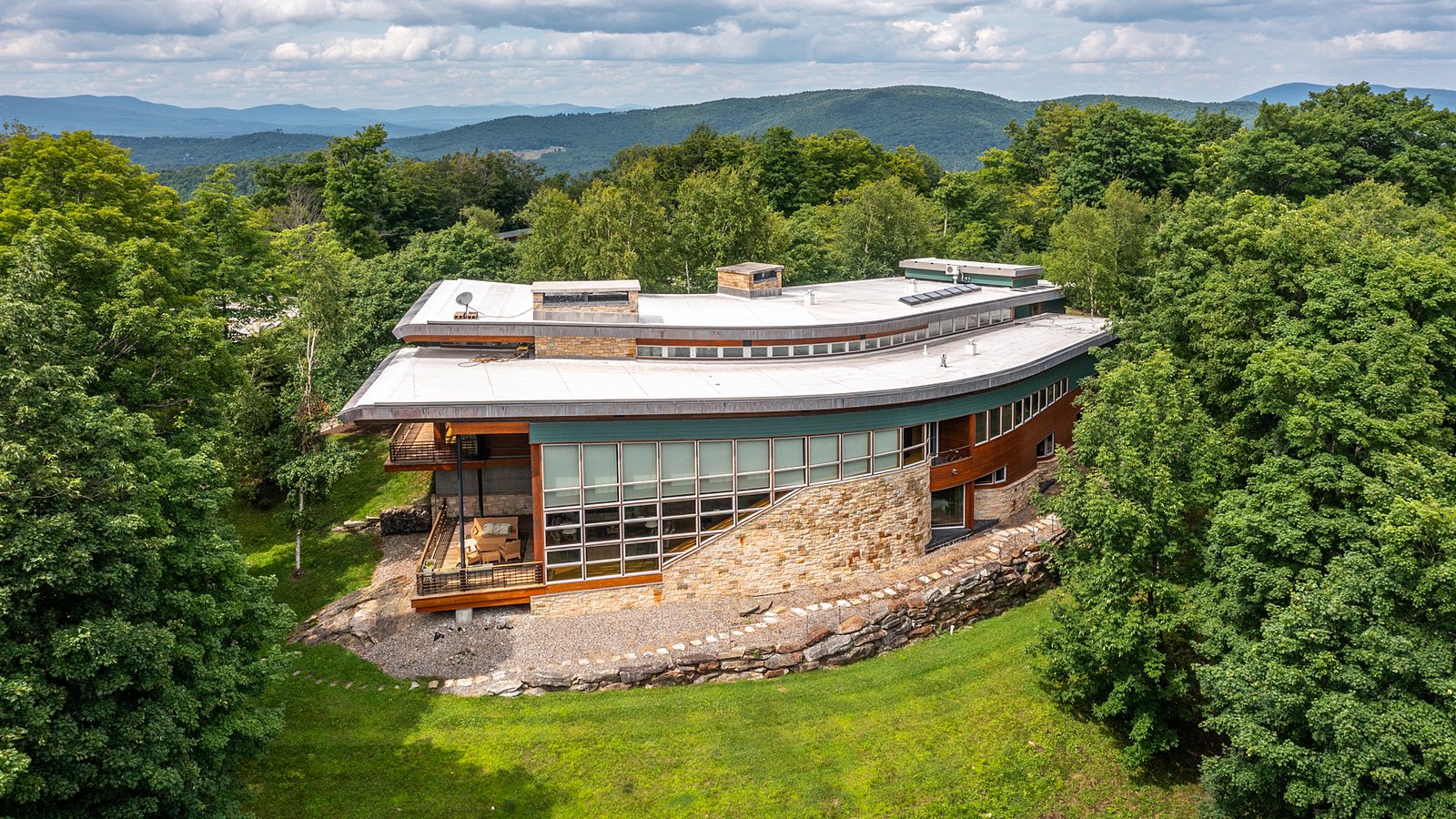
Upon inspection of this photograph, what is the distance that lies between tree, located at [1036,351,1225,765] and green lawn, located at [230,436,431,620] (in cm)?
1955

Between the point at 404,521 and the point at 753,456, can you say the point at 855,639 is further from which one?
the point at 404,521

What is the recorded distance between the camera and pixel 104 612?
1298 centimetres

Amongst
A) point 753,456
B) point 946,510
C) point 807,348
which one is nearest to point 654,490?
point 753,456

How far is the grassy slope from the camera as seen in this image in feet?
58.8

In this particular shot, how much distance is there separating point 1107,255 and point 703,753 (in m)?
30.1

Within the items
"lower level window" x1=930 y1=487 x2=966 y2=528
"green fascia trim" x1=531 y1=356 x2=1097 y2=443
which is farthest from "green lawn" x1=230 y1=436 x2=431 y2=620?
"lower level window" x1=930 y1=487 x2=966 y2=528

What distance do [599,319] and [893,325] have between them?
1090 cm

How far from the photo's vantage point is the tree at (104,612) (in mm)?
11859

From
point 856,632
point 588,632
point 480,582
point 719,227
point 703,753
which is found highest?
point 719,227

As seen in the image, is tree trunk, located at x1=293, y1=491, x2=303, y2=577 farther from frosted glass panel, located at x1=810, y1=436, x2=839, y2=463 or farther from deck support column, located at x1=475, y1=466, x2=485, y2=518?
frosted glass panel, located at x1=810, y1=436, x2=839, y2=463

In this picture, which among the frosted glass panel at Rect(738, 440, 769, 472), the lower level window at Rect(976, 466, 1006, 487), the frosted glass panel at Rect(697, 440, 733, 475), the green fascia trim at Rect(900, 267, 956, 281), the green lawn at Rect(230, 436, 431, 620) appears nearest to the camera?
the frosted glass panel at Rect(697, 440, 733, 475)

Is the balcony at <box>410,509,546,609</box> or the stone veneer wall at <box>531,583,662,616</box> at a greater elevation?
the balcony at <box>410,509,546,609</box>

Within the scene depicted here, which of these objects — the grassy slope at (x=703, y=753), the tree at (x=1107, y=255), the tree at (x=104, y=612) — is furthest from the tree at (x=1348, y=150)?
the tree at (x=104, y=612)

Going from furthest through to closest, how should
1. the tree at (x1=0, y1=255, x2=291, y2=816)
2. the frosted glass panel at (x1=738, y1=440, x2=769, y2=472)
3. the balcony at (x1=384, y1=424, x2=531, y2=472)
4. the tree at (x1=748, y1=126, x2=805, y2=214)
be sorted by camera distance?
1. the tree at (x1=748, y1=126, x2=805, y2=214)
2. the balcony at (x1=384, y1=424, x2=531, y2=472)
3. the frosted glass panel at (x1=738, y1=440, x2=769, y2=472)
4. the tree at (x1=0, y1=255, x2=291, y2=816)
